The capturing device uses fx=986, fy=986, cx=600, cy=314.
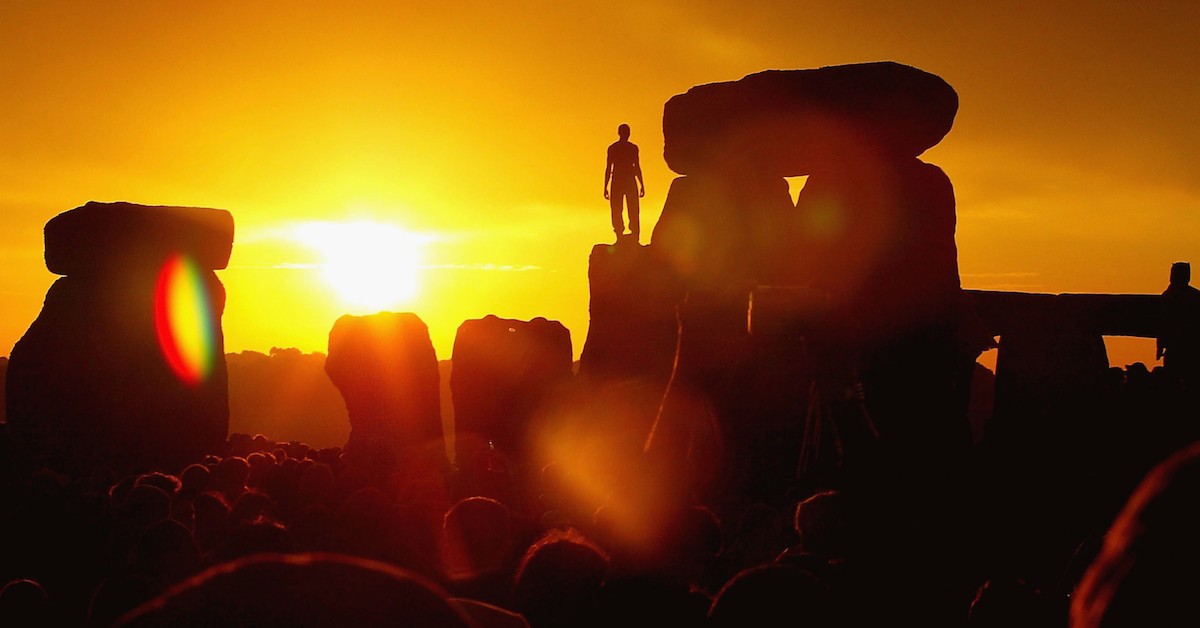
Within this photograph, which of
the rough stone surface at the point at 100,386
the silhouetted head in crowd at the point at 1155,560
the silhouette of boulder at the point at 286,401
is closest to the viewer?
the silhouetted head in crowd at the point at 1155,560

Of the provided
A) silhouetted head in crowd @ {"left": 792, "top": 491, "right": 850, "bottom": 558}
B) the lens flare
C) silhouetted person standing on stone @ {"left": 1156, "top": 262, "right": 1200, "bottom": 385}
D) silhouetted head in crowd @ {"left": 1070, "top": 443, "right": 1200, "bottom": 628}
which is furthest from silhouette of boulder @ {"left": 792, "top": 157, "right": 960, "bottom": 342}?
silhouetted head in crowd @ {"left": 1070, "top": 443, "right": 1200, "bottom": 628}

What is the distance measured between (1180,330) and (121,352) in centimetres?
1913

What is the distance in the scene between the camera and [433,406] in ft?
74.9

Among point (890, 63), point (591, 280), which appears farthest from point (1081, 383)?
point (591, 280)

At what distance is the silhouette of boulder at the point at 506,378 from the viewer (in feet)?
72.0

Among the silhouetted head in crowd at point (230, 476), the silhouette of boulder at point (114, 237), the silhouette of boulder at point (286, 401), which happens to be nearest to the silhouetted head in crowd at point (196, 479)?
the silhouetted head in crowd at point (230, 476)

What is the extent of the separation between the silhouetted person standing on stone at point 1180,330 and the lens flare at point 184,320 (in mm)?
17755

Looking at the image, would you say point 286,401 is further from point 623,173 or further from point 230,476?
point 230,476

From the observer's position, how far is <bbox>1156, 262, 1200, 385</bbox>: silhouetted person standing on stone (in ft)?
53.4

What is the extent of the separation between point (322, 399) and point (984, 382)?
10085cm

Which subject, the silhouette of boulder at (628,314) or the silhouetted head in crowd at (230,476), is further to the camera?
the silhouette of boulder at (628,314)

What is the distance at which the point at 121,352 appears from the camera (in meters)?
→ 19.0

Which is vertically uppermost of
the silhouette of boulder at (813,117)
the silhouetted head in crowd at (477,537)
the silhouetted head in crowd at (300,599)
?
the silhouette of boulder at (813,117)

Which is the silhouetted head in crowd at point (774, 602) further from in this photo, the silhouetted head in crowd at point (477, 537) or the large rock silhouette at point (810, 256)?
the large rock silhouette at point (810, 256)
